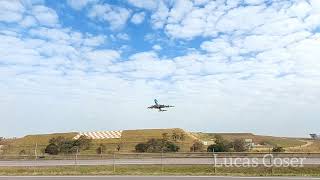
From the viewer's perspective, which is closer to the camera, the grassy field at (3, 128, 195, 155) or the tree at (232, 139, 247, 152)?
the tree at (232, 139, 247, 152)

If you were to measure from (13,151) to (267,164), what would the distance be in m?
46.7

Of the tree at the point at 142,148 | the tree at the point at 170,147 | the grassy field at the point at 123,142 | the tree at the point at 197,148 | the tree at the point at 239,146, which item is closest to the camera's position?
the tree at the point at 239,146

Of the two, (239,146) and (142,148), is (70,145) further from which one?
(239,146)

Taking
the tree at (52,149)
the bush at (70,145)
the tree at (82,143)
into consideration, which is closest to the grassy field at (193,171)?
the bush at (70,145)

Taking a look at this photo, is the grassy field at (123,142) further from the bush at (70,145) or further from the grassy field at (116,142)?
the bush at (70,145)

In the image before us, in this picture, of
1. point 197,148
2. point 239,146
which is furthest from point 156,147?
point 239,146

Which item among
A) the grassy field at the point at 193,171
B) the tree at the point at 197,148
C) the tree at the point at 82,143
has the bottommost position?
the grassy field at the point at 193,171

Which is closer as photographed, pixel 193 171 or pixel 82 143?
pixel 193 171

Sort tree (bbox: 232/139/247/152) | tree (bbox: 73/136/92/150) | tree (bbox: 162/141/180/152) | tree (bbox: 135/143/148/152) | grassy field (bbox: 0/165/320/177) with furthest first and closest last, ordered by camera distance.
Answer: tree (bbox: 73/136/92/150) → tree (bbox: 135/143/148/152) → tree (bbox: 162/141/180/152) → tree (bbox: 232/139/247/152) → grassy field (bbox: 0/165/320/177)

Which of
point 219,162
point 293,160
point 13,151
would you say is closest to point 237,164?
point 219,162

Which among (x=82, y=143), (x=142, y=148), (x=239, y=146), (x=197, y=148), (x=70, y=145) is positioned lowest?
(x=197, y=148)

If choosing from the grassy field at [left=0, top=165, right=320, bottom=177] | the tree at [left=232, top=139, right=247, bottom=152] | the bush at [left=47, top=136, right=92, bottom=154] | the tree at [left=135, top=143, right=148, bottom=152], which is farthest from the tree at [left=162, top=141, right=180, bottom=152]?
the grassy field at [left=0, top=165, right=320, bottom=177]

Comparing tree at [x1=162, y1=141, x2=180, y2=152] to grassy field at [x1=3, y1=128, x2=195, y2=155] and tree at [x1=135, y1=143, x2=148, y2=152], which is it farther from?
tree at [x1=135, y1=143, x2=148, y2=152]

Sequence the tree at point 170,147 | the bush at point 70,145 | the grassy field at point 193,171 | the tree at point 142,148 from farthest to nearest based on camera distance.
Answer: the bush at point 70,145 < the tree at point 142,148 < the tree at point 170,147 < the grassy field at point 193,171
